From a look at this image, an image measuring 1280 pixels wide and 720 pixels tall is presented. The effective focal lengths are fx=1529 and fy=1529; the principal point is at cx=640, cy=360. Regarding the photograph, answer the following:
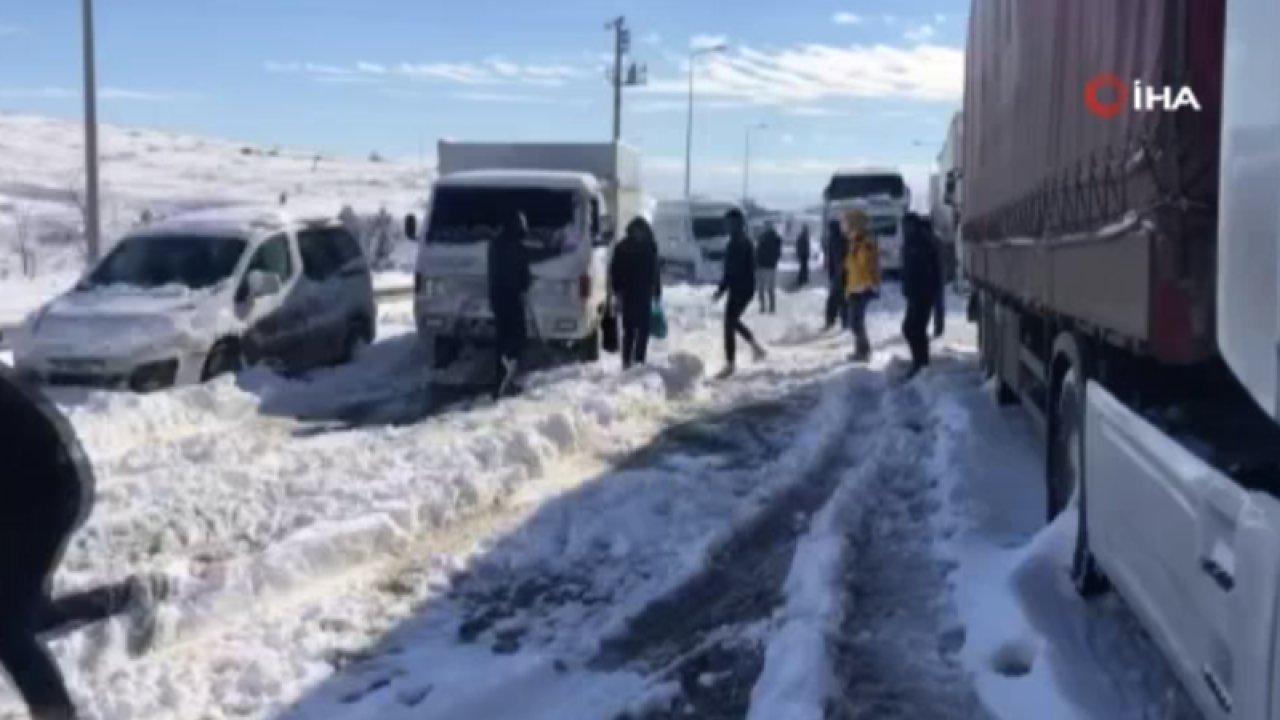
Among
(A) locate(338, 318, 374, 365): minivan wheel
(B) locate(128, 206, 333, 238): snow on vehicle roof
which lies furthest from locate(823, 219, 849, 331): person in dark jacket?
(B) locate(128, 206, 333, 238): snow on vehicle roof

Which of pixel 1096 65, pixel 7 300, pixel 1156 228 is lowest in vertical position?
pixel 7 300

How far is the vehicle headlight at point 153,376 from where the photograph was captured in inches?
529

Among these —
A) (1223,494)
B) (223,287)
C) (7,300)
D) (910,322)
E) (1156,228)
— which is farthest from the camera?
(7,300)

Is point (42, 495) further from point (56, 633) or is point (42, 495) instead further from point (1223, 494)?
point (1223, 494)

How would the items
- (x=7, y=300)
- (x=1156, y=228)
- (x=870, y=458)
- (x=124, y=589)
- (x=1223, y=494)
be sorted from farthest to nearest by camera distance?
(x=7, y=300), (x=870, y=458), (x=124, y=589), (x=1156, y=228), (x=1223, y=494)

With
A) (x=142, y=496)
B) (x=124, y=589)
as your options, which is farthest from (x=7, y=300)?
(x=124, y=589)

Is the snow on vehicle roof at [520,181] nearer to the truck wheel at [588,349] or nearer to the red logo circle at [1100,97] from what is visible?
the truck wheel at [588,349]

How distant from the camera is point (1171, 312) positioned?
183 inches

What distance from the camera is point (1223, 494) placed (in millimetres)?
3871

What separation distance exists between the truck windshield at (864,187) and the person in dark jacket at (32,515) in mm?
37941

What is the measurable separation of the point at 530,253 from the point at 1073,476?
1014cm

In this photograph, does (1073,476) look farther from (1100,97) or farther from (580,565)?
(580,565)

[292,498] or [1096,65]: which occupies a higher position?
[1096,65]

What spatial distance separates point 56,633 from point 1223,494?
479 centimetres
